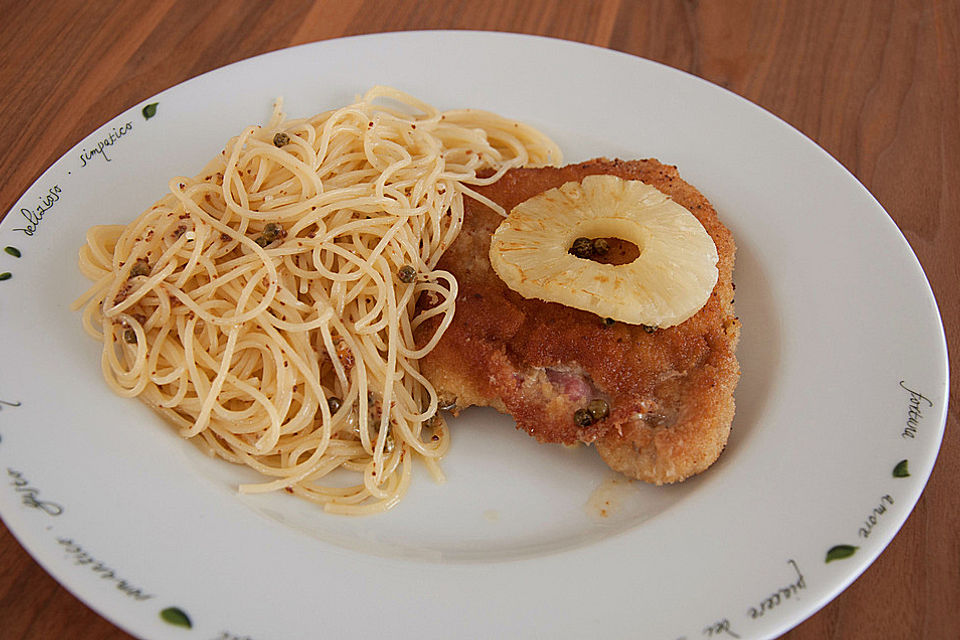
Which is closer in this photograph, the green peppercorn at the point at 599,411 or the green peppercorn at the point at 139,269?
the green peppercorn at the point at 599,411

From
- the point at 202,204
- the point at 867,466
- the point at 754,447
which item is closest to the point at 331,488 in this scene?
the point at 202,204

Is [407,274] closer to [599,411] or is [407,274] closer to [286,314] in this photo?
[286,314]

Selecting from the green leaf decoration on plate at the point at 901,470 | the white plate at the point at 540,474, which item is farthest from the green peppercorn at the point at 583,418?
the green leaf decoration on plate at the point at 901,470

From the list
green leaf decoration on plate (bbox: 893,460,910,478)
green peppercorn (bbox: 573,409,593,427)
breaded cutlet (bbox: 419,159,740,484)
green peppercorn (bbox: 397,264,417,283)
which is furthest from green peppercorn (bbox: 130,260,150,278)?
green leaf decoration on plate (bbox: 893,460,910,478)

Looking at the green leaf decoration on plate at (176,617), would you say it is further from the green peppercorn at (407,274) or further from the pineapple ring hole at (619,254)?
the pineapple ring hole at (619,254)

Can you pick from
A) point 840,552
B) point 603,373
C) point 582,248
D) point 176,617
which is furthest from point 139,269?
point 840,552

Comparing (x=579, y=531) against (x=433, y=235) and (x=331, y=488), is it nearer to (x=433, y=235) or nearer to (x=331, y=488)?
(x=331, y=488)
